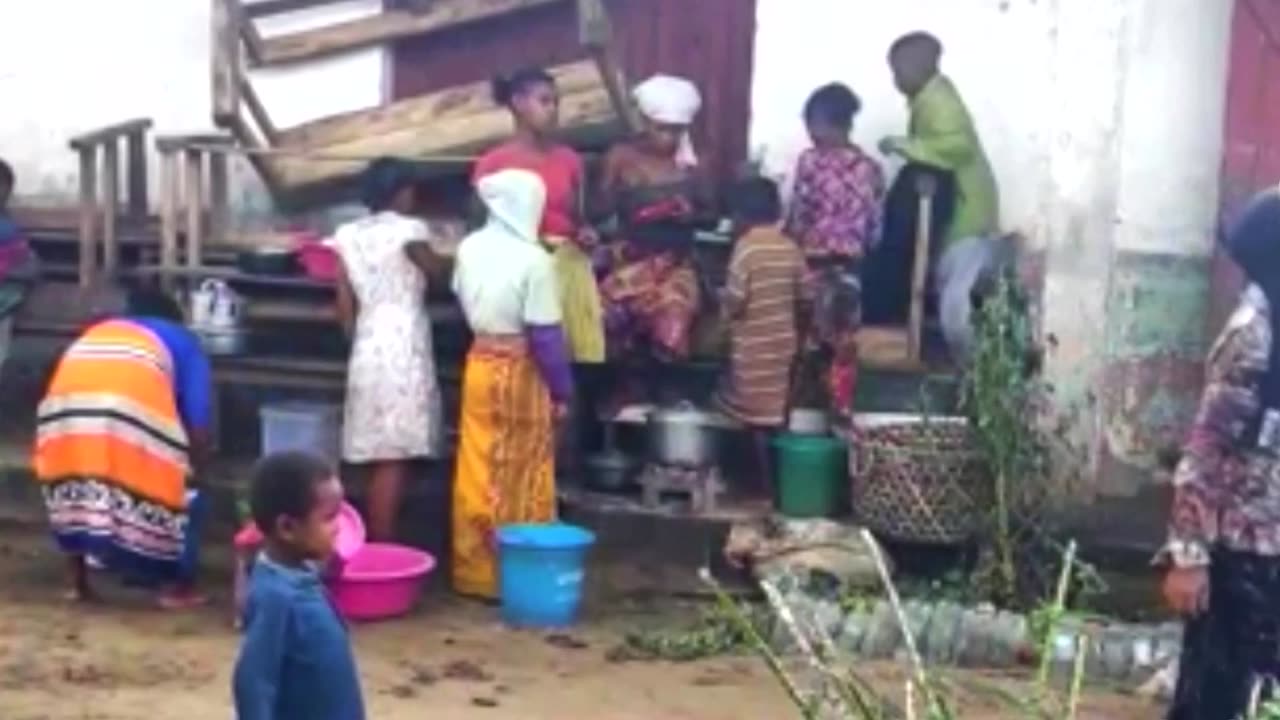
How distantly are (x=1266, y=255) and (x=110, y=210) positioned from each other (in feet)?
19.5

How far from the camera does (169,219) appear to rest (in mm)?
10914

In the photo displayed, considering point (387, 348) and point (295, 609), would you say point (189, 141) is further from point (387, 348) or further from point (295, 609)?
point (295, 609)

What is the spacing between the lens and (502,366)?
9.79m

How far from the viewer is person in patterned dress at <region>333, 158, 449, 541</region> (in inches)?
391

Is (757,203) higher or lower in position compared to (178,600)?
higher

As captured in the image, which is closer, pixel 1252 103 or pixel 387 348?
pixel 387 348

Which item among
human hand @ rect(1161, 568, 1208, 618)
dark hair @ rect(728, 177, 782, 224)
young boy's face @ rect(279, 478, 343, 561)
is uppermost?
dark hair @ rect(728, 177, 782, 224)

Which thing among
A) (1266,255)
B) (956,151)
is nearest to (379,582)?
(956,151)

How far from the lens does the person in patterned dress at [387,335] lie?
32.6 ft

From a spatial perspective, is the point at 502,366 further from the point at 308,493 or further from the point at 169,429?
the point at 308,493

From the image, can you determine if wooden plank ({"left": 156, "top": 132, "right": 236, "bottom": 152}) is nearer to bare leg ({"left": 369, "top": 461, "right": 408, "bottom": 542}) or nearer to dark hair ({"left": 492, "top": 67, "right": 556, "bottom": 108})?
dark hair ({"left": 492, "top": 67, "right": 556, "bottom": 108})

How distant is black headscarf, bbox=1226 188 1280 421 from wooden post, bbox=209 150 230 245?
18.5ft

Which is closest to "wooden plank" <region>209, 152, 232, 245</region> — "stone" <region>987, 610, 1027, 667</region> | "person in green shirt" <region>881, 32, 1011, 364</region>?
"person in green shirt" <region>881, 32, 1011, 364</region>

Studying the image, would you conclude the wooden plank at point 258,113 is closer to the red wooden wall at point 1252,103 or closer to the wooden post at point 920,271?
the wooden post at point 920,271
